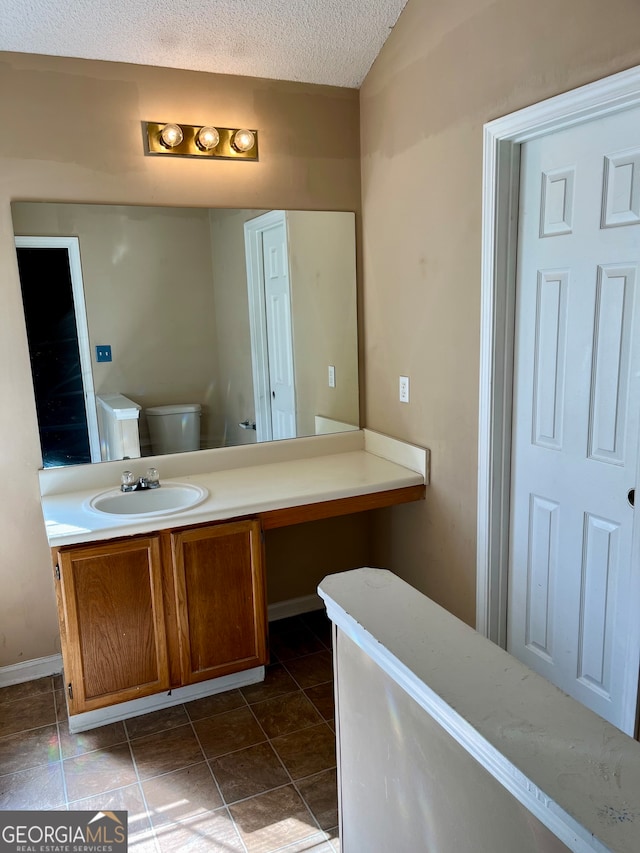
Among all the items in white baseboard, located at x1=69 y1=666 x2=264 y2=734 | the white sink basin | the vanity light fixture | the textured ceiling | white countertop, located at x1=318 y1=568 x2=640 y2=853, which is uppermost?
the textured ceiling

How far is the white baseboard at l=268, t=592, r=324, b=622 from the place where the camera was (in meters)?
3.11

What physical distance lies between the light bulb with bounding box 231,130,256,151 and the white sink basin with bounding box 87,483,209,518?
1.39 metres

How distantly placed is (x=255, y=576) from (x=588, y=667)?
3.86ft

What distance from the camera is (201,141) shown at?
256 cm

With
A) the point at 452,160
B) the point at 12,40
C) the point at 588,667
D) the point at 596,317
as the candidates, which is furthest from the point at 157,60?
the point at 588,667

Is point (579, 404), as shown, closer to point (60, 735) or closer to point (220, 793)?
point (220, 793)

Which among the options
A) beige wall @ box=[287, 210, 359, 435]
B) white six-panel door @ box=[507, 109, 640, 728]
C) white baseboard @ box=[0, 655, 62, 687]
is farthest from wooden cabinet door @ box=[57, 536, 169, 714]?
white six-panel door @ box=[507, 109, 640, 728]

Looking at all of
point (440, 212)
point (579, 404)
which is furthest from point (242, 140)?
point (579, 404)

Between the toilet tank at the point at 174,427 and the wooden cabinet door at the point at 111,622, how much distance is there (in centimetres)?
59

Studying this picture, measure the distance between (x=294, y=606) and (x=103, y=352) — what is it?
1.51m

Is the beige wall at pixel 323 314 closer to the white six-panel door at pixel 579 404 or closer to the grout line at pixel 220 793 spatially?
the white six-panel door at pixel 579 404

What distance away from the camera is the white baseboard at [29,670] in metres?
2.63

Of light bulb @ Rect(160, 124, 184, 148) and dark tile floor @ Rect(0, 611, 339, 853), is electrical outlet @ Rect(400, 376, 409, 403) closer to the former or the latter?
dark tile floor @ Rect(0, 611, 339, 853)

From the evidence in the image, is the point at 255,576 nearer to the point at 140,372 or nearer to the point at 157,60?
the point at 140,372
